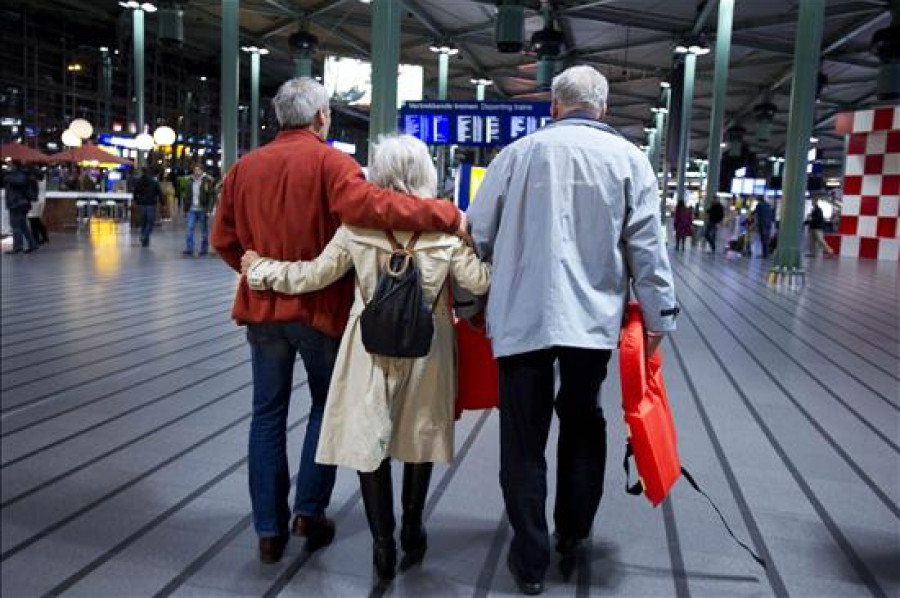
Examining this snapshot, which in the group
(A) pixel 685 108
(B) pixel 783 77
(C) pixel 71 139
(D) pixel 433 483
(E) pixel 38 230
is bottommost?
(D) pixel 433 483

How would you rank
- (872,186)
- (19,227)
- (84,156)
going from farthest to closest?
(84,156)
(872,186)
(19,227)

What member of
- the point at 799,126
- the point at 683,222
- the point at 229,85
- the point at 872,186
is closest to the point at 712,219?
the point at 683,222

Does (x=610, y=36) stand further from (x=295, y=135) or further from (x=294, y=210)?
(x=294, y=210)

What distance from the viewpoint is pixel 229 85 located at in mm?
12586

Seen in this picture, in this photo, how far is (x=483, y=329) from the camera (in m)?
2.52

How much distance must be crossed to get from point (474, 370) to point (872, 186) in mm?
17805

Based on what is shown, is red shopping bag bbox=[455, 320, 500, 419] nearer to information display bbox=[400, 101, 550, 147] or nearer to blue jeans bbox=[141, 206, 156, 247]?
information display bbox=[400, 101, 550, 147]

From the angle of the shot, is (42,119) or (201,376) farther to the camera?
(42,119)

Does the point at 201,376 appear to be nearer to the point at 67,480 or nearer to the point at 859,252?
the point at 67,480

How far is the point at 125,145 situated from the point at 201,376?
88.2 ft

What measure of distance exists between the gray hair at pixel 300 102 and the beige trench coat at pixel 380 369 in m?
0.39

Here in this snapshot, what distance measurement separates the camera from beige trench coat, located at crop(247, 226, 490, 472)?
2.29 meters

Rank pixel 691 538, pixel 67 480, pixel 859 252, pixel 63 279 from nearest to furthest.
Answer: pixel 691 538
pixel 67 480
pixel 63 279
pixel 859 252

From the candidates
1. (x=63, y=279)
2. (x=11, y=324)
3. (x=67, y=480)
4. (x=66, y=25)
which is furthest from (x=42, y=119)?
(x=67, y=480)
